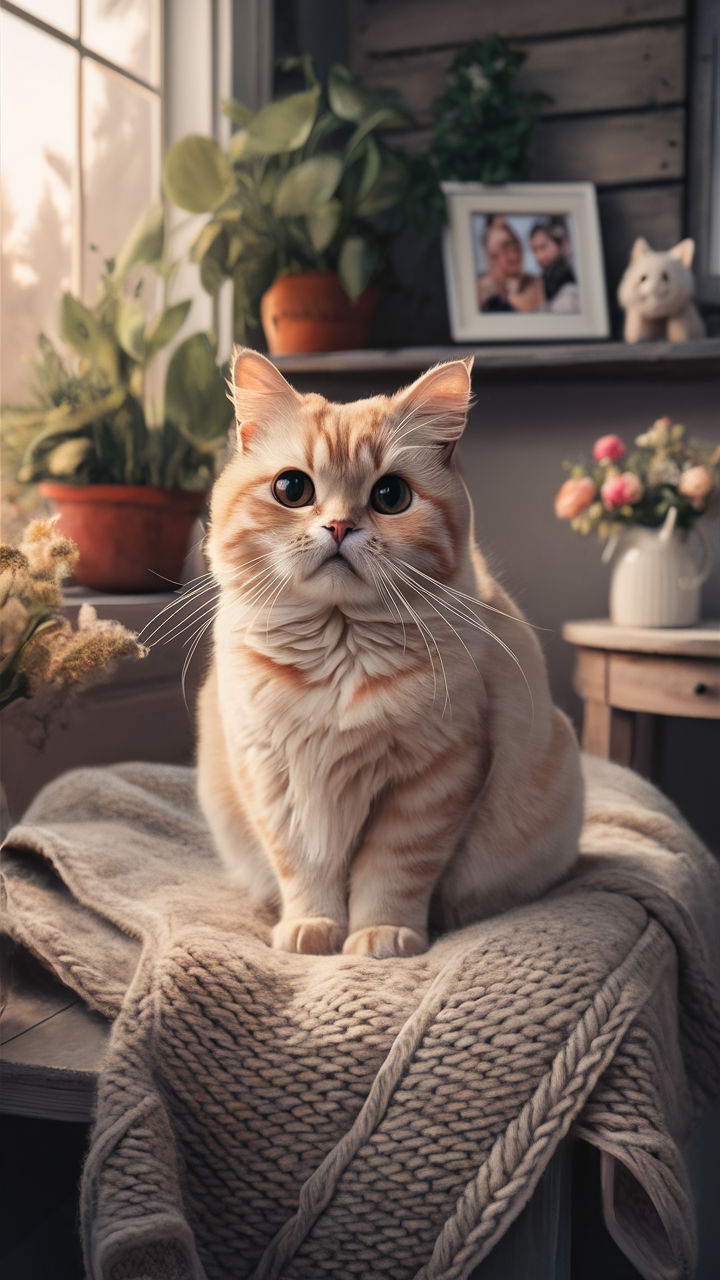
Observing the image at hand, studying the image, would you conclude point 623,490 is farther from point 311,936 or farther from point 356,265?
point 311,936

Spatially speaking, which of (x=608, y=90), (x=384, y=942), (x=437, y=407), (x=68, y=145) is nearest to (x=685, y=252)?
(x=608, y=90)

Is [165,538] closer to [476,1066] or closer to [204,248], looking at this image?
[204,248]

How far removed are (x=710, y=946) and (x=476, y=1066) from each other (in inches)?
15.8

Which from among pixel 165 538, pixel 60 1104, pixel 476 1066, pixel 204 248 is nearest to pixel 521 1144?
pixel 476 1066

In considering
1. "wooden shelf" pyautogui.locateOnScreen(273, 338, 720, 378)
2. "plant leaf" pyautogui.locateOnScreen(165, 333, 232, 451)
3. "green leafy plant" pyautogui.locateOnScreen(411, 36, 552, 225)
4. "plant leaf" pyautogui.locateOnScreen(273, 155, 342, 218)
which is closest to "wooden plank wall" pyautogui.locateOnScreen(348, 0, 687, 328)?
"green leafy plant" pyautogui.locateOnScreen(411, 36, 552, 225)

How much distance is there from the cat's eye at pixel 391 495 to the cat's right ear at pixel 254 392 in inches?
4.1

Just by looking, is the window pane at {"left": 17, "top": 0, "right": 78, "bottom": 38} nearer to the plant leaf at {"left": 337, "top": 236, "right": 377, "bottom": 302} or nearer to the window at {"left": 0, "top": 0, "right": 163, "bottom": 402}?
the window at {"left": 0, "top": 0, "right": 163, "bottom": 402}

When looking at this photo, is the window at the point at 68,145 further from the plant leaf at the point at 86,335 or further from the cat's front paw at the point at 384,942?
the cat's front paw at the point at 384,942

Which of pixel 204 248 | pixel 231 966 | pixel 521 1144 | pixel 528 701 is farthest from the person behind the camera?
pixel 204 248

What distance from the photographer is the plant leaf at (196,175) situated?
180 centimetres

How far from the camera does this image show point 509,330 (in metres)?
2.15

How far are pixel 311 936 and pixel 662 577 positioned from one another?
4.12 feet

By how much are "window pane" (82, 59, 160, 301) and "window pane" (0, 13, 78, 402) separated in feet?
0.16

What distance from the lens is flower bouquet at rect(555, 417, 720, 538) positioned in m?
1.89
